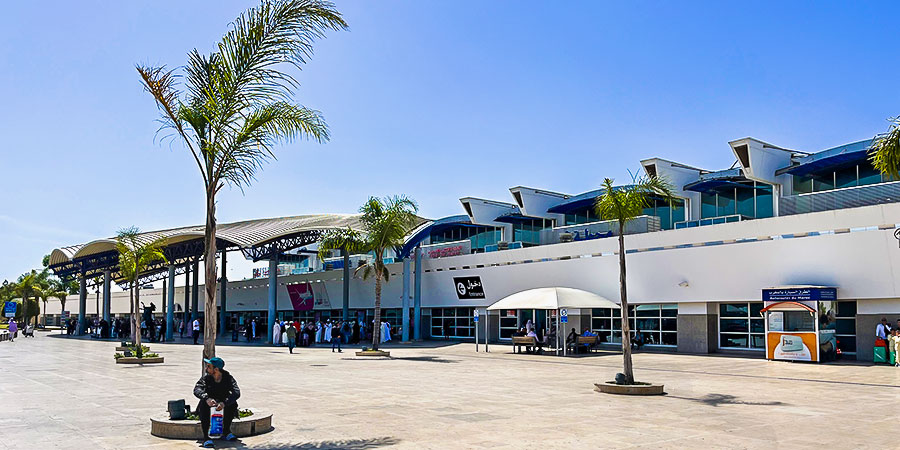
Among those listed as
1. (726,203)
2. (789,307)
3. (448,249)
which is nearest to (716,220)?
(726,203)

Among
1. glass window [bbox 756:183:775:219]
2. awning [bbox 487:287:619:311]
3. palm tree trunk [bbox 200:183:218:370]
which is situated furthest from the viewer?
glass window [bbox 756:183:775:219]

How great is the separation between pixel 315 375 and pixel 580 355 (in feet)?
42.3

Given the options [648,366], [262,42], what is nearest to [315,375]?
[648,366]

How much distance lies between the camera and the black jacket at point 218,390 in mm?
9625

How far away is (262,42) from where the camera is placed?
429 inches

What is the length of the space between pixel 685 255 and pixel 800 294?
5.58 meters

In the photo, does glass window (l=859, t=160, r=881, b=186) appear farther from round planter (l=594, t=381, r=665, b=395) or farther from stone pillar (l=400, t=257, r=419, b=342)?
stone pillar (l=400, t=257, r=419, b=342)

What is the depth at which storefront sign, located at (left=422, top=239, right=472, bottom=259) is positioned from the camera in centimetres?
4222

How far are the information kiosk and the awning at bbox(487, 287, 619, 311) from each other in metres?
5.59

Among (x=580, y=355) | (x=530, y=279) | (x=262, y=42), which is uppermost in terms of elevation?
(x=262, y=42)

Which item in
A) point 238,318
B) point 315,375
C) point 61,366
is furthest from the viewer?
point 238,318

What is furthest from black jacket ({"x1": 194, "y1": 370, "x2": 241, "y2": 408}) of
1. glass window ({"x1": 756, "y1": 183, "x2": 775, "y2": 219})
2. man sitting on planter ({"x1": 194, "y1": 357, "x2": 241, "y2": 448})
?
glass window ({"x1": 756, "y1": 183, "x2": 775, "y2": 219})

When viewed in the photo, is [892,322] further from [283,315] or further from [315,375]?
[283,315]

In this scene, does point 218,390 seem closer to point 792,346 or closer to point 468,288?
point 792,346
